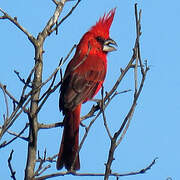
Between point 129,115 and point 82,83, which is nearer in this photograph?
point 129,115

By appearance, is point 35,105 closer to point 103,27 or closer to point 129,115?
point 129,115

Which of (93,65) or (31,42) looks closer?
(31,42)

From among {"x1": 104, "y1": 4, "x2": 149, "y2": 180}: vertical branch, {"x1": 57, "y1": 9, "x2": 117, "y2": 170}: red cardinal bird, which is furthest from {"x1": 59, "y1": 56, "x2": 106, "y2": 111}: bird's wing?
{"x1": 104, "y1": 4, "x2": 149, "y2": 180}: vertical branch

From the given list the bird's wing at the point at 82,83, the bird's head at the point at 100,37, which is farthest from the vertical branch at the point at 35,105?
the bird's head at the point at 100,37

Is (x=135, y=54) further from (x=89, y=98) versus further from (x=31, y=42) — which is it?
(x=89, y=98)

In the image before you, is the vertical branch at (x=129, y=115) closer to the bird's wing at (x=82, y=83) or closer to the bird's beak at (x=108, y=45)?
the bird's wing at (x=82, y=83)

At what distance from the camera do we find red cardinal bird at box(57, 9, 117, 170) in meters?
5.10

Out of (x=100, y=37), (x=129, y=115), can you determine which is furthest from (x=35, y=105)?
(x=100, y=37)

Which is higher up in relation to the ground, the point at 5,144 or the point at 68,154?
the point at 68,154

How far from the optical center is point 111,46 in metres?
7.00

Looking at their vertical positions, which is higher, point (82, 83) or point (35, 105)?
point (82, 83)

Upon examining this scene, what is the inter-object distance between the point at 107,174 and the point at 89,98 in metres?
3.07

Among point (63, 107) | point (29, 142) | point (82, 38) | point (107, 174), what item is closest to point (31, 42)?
point (29, 142)

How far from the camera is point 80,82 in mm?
6137
